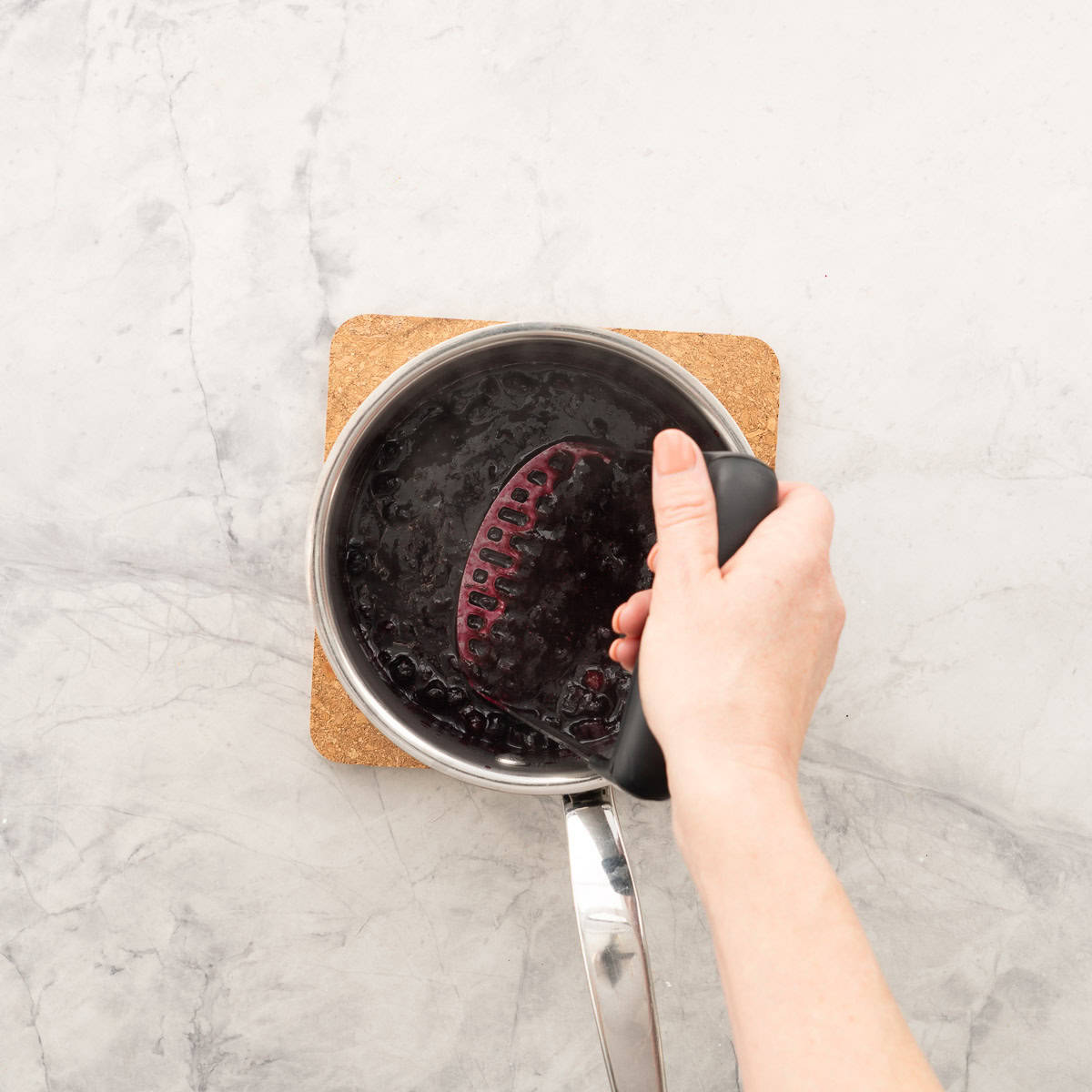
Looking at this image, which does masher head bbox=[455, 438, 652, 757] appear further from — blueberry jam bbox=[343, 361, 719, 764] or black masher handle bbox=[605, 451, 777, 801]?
black masher handle bbox=[605, 451, 777, 801]

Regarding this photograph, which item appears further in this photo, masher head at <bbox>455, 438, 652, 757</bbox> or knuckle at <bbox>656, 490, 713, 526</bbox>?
masher head at <bbox>455, 438, 652, 757</bbox>

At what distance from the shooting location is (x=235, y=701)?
1.95ft

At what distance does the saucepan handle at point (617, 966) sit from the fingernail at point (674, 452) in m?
0.19

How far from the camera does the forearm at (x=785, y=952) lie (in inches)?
12.3

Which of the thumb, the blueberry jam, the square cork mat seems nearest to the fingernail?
the thumb

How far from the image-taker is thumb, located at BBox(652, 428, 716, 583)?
35cm

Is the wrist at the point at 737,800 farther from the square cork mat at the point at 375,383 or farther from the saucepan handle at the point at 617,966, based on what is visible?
the square cork mat at the point at 375,383

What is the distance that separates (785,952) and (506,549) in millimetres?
241

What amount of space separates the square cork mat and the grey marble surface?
0.03 metres

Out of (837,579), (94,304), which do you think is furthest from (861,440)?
(94,304)

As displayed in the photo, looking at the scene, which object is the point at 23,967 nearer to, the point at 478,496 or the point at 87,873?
the point at 87,873

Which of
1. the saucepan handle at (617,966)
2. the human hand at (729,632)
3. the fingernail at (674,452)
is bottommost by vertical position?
the saucepan handle at (617,966)

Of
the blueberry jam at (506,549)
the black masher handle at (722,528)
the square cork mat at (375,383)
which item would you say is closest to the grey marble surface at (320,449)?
the square cork mat at (375,383)

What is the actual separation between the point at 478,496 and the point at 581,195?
9.9 inches
